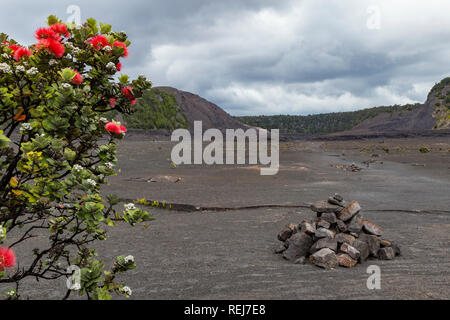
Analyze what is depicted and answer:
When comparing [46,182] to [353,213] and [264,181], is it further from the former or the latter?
[264,181]

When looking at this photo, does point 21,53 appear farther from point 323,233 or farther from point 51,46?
point 323,233

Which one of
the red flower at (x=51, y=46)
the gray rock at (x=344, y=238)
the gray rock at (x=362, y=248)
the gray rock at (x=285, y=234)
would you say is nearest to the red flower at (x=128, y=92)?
the red flower at (x=51, y=46)

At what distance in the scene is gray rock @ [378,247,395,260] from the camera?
21.7 ft

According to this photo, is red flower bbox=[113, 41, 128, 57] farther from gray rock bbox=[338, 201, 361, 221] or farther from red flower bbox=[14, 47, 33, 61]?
gray rock bbox=[338, 201, 361, 221]

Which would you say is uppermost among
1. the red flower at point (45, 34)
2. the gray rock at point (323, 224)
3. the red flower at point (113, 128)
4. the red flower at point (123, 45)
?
the red flower at point (45, 34)

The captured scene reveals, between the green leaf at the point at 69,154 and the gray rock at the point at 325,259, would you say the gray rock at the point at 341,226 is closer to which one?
the gray rock at the point at 325,259

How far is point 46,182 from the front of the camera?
2.74m

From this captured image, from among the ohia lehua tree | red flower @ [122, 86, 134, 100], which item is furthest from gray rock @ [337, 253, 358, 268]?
red flower @ [122, 86, 134, 100]

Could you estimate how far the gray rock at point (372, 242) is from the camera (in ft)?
22.0

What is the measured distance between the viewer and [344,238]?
6.83 metres

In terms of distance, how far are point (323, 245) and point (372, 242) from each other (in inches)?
46.8

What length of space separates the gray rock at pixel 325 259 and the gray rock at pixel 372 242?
107 centimetres

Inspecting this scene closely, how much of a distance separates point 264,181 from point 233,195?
180 inches
